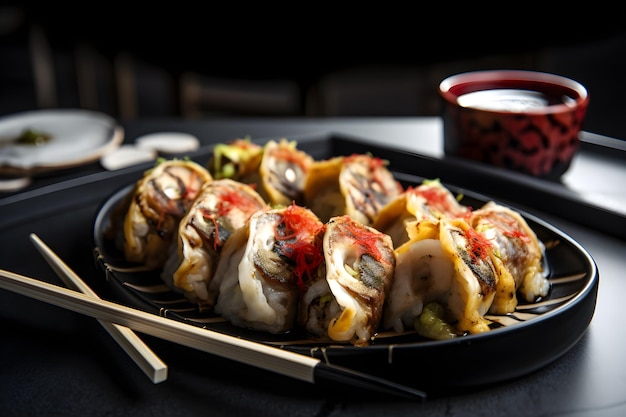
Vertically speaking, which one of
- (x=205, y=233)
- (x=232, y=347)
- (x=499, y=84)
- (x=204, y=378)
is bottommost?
(x=204, y=378)

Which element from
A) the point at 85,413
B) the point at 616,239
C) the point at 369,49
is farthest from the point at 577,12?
the point at 85,413

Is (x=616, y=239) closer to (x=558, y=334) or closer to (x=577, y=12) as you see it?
(x=558, y=334)

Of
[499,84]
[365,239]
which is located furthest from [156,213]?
[499,84]

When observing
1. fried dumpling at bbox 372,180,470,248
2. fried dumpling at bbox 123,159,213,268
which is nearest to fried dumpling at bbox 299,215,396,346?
fried dumpling at bbox 372,180,470,248

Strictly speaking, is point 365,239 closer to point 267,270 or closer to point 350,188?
point 267,270

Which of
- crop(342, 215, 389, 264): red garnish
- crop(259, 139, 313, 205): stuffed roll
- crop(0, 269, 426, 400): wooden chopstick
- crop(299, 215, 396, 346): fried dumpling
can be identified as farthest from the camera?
crop(259, 139, 313, 205): stuffed roll

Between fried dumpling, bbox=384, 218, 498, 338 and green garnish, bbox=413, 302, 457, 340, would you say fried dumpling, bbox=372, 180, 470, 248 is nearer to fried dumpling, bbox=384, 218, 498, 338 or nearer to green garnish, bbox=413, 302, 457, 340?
fried dumpling, bbox=384, 218, 498, 338
